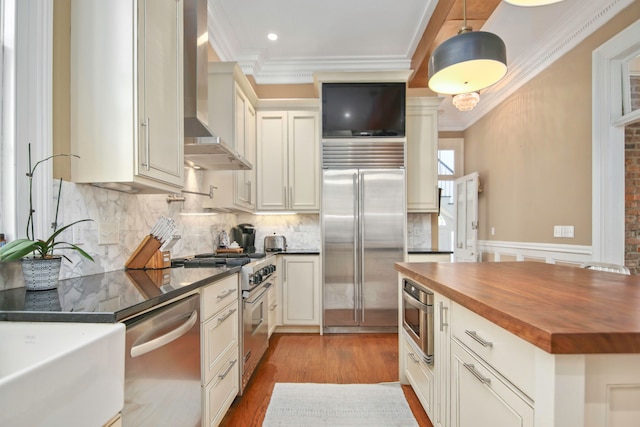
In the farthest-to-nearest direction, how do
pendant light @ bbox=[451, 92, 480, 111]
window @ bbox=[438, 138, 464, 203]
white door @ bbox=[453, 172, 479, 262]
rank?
window @ bbox=[438, 138, 464, 203]
white door @ bbox=[453, 172, 479, 262]
pendant light @ bbox=[451, 92, 480, 111]

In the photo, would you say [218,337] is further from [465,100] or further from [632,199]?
[632,199]

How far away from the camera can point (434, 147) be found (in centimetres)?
394

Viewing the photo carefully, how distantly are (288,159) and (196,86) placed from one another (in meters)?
1.79

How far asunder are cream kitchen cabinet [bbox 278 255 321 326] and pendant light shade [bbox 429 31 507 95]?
2304 mm

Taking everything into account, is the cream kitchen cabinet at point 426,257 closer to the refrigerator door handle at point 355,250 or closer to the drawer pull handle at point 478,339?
the refrigerator door handle at point 355,250

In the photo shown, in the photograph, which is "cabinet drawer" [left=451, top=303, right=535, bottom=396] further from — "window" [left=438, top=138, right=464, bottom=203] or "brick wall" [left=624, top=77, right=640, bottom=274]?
"window" [left=438, top=138, right=464, bottom=203]

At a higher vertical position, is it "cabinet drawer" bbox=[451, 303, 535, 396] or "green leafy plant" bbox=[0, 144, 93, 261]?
"green leafy plant" bbox=[0, 144, 93, 261]

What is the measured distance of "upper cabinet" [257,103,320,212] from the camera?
387cm

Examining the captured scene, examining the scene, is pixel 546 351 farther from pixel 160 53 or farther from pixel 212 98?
pixel 212 98

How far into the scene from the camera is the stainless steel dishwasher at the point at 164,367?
1.05 metres

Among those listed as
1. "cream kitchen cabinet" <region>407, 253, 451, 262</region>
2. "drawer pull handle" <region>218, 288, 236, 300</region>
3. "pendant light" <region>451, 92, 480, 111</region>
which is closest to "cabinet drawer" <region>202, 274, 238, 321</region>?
"drawer pull handle" <region>218, 288, 236, 300</region>

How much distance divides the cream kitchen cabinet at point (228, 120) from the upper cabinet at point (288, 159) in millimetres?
492

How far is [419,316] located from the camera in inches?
72.1

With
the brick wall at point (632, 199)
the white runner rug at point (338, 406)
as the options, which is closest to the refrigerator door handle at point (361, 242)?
the white runner rug at point (338, 406)
